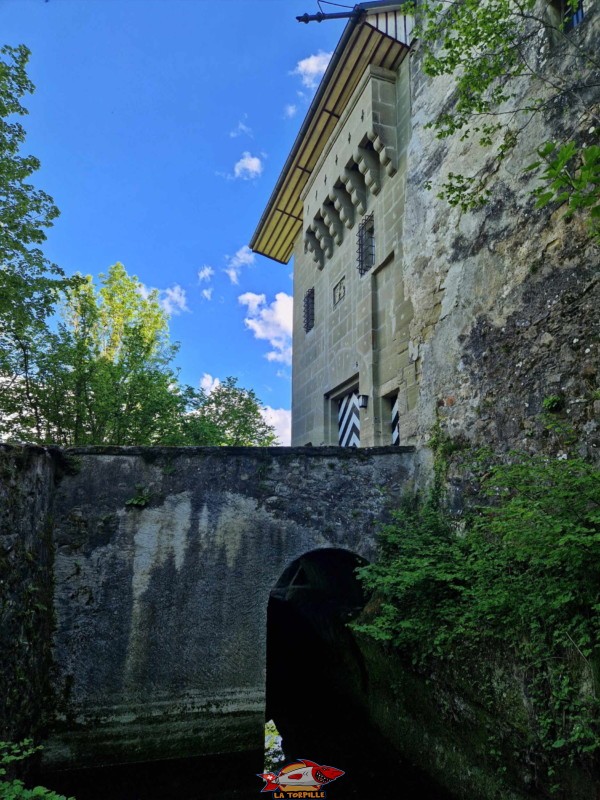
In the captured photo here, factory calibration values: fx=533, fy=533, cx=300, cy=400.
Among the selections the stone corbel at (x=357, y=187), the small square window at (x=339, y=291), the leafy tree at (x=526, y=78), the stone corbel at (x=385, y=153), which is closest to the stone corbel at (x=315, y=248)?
the small square window at (x=339, y=291)

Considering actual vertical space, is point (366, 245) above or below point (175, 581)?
above

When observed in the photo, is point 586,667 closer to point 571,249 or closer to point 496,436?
point 496,436

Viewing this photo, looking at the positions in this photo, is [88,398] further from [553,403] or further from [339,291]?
[553,403]

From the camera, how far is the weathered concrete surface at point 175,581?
19.9 feet

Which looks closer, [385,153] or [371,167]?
[385,153]

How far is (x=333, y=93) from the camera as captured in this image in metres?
12.2

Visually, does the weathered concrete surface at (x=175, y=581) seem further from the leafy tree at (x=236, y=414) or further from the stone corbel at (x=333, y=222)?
the leafy tree at (x=236, y=414)

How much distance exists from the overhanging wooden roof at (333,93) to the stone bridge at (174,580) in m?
6.92

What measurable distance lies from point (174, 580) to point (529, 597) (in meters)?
4.04

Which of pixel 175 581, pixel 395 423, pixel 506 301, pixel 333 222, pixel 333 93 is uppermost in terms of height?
pixel 333 93

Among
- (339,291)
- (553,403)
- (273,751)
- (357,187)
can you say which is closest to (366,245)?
(357,187)

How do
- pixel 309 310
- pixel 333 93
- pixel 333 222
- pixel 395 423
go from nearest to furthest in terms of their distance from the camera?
pixel 395 423 → pixel 333 93 → pixel 333 222 → pixel 309 310

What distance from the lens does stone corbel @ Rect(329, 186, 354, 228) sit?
1241cm

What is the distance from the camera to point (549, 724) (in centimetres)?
404
